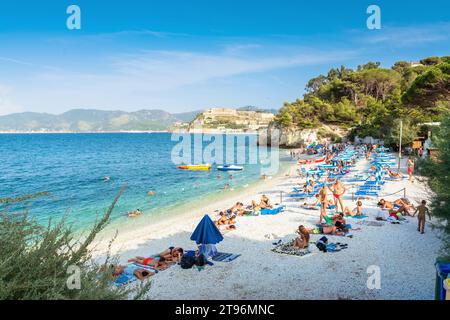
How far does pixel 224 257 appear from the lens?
10.5 metres

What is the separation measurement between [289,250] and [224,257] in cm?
194

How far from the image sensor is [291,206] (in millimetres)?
17484

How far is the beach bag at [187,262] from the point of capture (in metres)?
9.84

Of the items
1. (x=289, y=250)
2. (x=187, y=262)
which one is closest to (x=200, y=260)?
(x=187, y=262)

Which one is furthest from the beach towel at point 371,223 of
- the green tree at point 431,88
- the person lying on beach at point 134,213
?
the green tree at point 431,88

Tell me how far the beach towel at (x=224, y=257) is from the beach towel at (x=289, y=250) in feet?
4.06

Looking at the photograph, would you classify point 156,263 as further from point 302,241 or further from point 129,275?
point 302,241

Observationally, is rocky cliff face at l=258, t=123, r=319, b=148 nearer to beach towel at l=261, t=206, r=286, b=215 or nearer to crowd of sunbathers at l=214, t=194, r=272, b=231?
crowd of sunbathers at l=214, t=194, r=272, b=231

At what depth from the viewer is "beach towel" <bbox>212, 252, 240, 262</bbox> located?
10320mm

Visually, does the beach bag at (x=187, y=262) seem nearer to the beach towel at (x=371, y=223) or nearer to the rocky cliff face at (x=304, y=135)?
the beach towel at (x=371, y=223)

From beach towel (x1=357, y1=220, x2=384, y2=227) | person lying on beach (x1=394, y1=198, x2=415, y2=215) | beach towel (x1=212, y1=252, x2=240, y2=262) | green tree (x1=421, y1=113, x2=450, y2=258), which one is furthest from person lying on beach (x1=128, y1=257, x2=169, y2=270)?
person lying on beach (x1=394, y1=198, x2=415, y2=215)

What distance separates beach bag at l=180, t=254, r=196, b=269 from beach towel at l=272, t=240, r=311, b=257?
8.23 feet

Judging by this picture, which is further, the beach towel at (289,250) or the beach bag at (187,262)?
the beach towel at (289,250)
